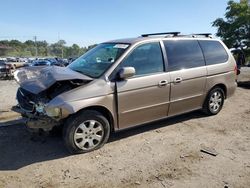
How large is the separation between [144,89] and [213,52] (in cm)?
233

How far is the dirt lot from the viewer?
3.72 m

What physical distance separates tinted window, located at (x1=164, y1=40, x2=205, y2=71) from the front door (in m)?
0.26

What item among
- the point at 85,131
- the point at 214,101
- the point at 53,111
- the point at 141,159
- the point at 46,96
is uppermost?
the point at 46,96

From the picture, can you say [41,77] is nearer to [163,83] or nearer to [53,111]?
[53,111]

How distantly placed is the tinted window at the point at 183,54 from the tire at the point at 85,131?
5.91 ft

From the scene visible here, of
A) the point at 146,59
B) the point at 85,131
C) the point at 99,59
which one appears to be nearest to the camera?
the point at 85,131

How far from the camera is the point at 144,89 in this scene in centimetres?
502

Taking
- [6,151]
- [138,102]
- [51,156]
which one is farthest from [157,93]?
[6,151]

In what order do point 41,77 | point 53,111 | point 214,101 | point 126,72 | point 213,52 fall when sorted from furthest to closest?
point 214,101 < point 213,52 < point 41,77 < point 126,72 < point 53,111

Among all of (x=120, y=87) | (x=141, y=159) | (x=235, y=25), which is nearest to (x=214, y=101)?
(x=120, y=87)

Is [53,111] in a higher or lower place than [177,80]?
lower

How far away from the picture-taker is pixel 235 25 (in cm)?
3281

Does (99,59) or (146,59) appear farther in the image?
(99,59)

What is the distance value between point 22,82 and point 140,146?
2.42m
